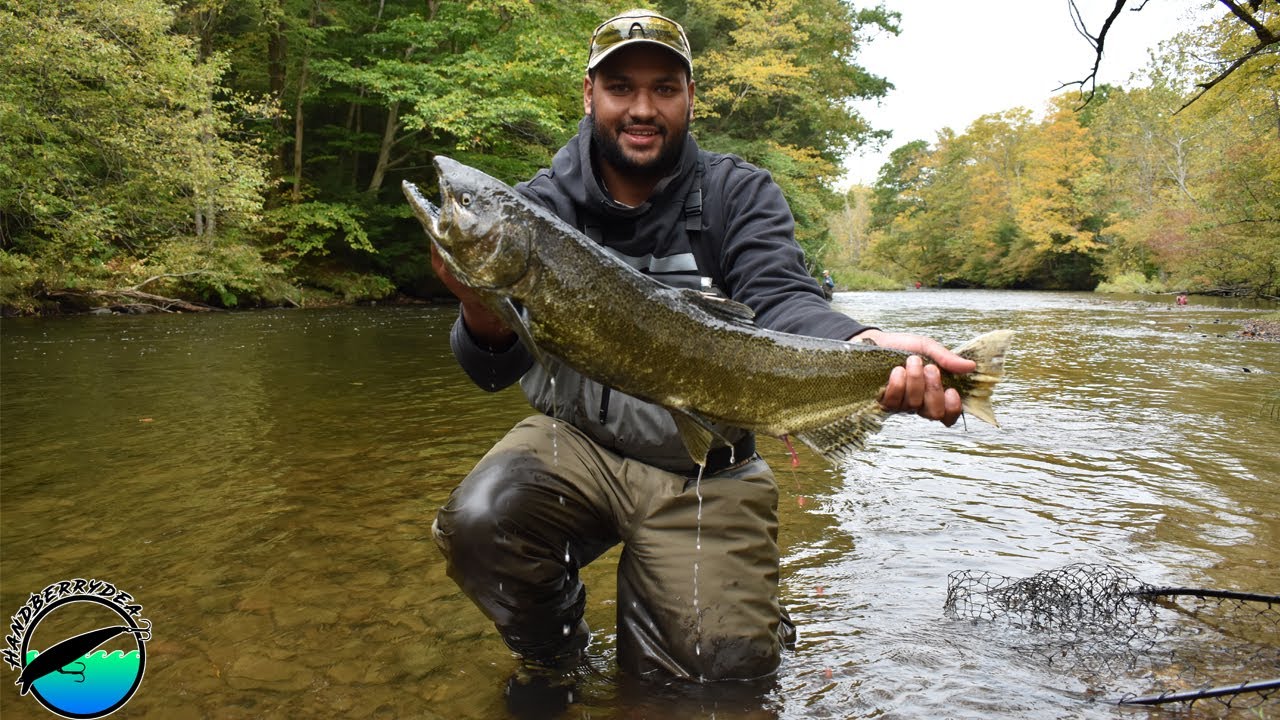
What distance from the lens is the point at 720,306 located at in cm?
271

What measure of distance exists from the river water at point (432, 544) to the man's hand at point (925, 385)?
1169 millimetres

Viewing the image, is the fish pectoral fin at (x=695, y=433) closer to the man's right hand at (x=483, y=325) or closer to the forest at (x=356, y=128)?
the man's right hand at (x=483, y=325)

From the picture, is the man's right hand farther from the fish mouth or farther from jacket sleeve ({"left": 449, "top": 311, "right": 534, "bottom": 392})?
the fish mouth

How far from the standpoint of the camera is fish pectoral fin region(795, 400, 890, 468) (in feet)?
9.38

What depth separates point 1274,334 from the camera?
17.8 m

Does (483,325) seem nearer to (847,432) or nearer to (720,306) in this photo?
(720,306)

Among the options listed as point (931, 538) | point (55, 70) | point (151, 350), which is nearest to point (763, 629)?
point (931, 538)

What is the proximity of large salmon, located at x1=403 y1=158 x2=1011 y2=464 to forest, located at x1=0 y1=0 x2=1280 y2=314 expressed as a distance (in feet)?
15.9

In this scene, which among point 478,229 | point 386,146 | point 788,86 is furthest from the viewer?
point 788,86

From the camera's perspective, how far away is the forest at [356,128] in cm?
1723

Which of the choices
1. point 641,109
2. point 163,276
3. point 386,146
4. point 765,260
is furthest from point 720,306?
point 386,146

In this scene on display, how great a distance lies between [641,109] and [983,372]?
69.3 inches

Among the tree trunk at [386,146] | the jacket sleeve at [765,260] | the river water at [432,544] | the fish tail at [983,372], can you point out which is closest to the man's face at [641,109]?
the jacket sleeve at [765,260]

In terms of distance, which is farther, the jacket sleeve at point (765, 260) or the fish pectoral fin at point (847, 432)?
the jacket sleeve at point (765, 260)
